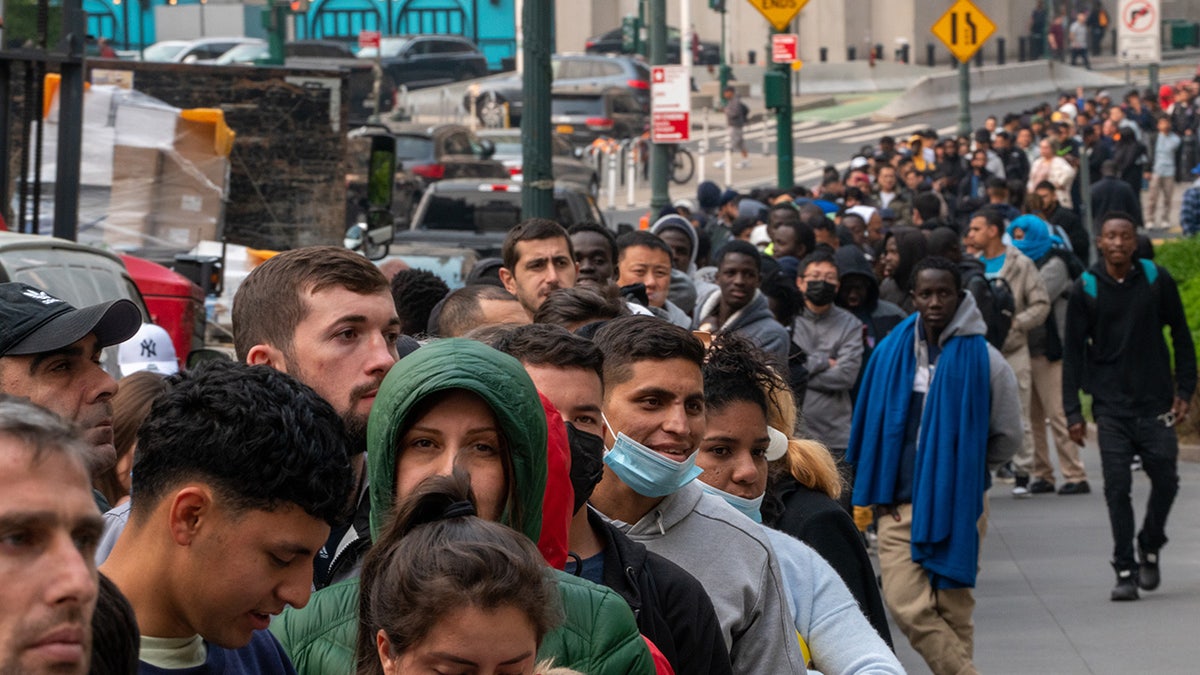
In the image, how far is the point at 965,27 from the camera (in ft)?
91.0

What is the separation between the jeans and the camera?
10.6m

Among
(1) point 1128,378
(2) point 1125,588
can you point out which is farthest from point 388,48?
(2) point 1125,588

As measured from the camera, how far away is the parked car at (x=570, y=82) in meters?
46.0

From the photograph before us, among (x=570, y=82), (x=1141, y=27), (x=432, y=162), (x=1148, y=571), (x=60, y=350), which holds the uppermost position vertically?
(x=570, y=82)

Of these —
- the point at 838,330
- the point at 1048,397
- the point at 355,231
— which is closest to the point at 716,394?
the point at 838,330

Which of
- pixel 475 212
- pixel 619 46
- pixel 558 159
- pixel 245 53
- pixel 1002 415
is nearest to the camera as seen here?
pixel 1002 415

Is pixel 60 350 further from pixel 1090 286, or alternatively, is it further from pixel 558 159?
pixel 558 159

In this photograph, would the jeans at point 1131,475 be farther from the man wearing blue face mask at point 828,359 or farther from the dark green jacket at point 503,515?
the dark green jacket at point 503,515

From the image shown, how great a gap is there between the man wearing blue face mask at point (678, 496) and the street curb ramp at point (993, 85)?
160ft

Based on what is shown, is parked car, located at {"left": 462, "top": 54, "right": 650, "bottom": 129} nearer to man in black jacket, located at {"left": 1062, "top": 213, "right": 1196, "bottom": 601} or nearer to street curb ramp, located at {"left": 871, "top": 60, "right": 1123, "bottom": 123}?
street curb ramp, located at {"left": 871, "top": 60, "right": 1123, "bottom": 123}

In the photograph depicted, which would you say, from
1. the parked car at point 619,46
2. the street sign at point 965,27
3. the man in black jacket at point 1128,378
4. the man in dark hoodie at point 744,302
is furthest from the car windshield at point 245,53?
the man in dark hoodie at point 744,302

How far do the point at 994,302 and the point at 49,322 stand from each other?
30.6 ft

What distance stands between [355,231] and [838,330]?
14.0ft

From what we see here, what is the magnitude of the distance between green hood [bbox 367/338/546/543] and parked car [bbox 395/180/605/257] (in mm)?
16504
